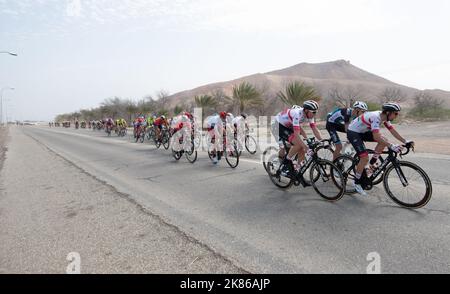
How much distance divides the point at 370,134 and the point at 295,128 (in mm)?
1434

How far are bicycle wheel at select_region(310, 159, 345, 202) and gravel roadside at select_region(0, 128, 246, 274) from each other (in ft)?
8.79

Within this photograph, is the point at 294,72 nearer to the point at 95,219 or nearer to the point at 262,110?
the point at 262,110

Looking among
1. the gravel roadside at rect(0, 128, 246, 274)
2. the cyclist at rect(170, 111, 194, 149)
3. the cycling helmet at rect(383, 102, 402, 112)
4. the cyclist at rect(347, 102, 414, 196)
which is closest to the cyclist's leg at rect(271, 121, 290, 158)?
the cyclist at rect(347, 102, 414, 196)

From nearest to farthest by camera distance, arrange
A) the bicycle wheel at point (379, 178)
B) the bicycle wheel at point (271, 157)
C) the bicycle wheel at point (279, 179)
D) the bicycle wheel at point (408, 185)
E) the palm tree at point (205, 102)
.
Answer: the bicycle wheel at point (408, 185) → the bicycle wheel at point (379, 178) → the bicycle wheel at point (279, 179) → the bicycle wheel at point (271, 157) → the palm tree at point (205, 102)

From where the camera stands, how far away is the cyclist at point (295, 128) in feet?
17.7

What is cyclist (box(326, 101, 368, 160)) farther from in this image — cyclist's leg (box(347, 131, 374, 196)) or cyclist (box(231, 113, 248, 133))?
cyclist (box(231, 113, 248, 133))

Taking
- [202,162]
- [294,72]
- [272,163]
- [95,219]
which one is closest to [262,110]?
[202,162]

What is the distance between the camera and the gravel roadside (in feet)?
10.4

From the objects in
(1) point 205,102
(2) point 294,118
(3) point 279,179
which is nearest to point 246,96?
(1) point 205,102

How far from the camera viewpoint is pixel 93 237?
3961 millimetres

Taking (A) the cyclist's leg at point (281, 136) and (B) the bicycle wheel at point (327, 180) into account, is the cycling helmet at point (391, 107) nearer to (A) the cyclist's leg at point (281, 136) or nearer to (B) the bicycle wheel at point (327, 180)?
(B) the bicycle wheel at point (327, 180)

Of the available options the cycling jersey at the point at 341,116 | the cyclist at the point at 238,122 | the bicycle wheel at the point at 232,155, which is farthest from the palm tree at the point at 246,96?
the cycling jersey at the point at 341,116
